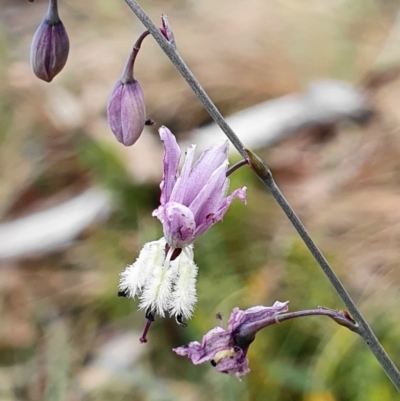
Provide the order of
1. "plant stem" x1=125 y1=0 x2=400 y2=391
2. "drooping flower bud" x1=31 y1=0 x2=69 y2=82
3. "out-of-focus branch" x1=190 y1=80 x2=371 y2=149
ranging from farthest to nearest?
"out-of-focus branch" x1=190 y1=80 x2=371 y2=149 → "drooping flower bud" x1=31 y1=0 x2=69 y2=82 → "plant stem" x1=125 y1=0 x2=400 y2=391

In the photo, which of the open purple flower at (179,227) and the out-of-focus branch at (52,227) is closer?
the open purple flower at (179,227)

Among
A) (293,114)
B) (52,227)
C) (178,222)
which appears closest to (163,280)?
(178,222)

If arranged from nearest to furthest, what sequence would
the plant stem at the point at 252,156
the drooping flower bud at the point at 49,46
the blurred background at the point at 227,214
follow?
the plant stem at the point at 252,156
the drooping flower bud at the point at 49,46
the blurred background at the point at 227,214

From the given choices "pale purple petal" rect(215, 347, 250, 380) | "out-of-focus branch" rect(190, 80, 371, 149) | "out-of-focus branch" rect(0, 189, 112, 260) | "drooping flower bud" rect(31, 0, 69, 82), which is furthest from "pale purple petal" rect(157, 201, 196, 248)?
"out-of-focus branch" rect(190, 80, 371, 149)

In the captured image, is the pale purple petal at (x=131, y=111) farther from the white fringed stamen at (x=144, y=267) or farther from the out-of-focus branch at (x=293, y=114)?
the out-of-focus branch at (x=293, y=114)

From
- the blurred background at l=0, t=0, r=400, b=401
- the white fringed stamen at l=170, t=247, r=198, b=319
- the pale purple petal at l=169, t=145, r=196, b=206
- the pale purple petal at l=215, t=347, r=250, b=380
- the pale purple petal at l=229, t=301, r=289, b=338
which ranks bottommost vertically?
the pale purple petal at l=215, t=347, r=250, b=380

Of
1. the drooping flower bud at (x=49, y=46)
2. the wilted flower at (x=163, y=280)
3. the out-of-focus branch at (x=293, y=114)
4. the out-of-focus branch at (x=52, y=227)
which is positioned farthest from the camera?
the out-of-focus branch at (x=293, y=114)

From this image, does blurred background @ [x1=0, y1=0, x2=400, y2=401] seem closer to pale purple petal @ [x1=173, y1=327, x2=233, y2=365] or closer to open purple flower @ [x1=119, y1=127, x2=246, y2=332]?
pale purple petal @ [x1=173, y1=327, x2=233, y2=365]

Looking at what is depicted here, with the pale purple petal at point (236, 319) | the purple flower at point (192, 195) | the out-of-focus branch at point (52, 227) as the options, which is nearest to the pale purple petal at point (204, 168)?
the purple flower at point (192, 195)
